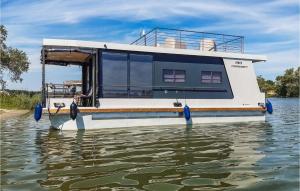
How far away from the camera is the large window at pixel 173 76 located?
16.8 m

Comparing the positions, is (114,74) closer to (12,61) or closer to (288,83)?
(12,61)

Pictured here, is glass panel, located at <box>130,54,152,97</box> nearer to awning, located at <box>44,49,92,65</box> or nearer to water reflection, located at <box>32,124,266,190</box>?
awning, located at <box>44,49,92,65</box>

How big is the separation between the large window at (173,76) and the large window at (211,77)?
42.2 inches

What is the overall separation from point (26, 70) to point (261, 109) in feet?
92.8

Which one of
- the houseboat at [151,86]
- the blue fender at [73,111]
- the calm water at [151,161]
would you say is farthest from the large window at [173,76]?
the blue fender at [73,111]

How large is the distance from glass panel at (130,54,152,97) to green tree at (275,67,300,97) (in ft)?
257

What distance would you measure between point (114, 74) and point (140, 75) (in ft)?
3.66

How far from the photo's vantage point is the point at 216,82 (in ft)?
58.8

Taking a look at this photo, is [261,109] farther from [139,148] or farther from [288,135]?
[139,148]

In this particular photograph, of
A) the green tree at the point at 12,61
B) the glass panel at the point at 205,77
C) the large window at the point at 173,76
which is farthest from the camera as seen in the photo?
the green tree at the point at 12,61

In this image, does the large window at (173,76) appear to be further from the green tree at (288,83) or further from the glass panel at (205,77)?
the green tree at (288,83)

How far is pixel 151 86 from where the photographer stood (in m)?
16.3

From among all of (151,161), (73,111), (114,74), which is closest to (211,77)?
(114,74)

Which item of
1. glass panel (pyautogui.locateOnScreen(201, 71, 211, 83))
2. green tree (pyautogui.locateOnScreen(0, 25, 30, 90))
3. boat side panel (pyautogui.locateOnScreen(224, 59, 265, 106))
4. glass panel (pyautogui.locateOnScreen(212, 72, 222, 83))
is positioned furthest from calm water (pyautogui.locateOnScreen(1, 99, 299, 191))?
green tree (pyautogui.locateOnScreen(0, 25, 30, 90))
